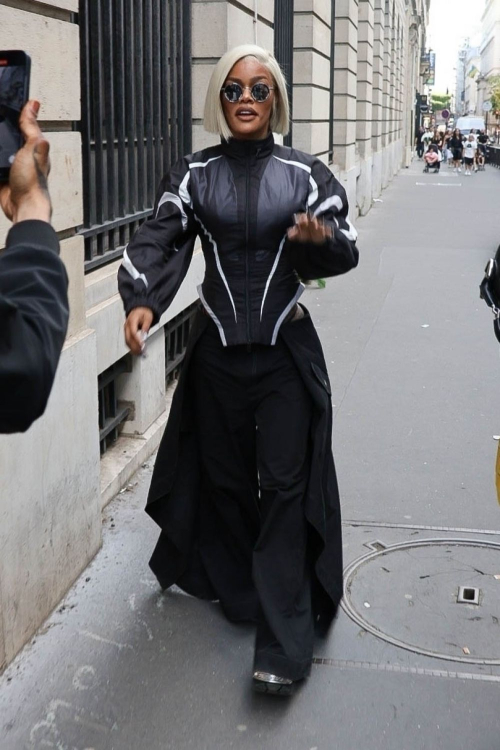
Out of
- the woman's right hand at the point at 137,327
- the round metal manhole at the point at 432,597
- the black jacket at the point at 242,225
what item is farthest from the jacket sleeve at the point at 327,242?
the round metal manhole at the point at 432,597

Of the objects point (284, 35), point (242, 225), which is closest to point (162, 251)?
point (242, 225)

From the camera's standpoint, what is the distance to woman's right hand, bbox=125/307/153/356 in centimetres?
321

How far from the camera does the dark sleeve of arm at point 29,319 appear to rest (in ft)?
5.32

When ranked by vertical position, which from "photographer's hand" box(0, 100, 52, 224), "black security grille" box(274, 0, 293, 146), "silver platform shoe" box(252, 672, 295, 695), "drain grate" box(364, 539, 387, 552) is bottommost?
"drain grate" box(364, 539, 387, 552)

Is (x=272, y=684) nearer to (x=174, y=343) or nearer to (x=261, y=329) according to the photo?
(x=261, y=329)

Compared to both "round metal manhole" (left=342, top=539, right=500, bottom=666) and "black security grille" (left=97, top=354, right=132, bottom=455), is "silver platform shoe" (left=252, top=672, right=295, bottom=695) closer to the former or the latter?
"round metal manhole" (left=342, top=539, right=500, bottom=666)

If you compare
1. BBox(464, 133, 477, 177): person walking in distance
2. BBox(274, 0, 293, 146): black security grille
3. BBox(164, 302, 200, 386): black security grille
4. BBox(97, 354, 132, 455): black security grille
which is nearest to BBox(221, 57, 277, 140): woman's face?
BBox(97, 354, 132, 455): black security grille

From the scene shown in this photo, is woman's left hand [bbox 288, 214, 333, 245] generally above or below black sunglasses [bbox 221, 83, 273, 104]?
below

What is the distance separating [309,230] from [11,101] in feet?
4.66

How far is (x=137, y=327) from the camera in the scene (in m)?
3.33

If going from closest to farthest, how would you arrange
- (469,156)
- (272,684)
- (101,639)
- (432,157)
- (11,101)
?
(11,101), (272,684), (101,639), (432,157), (469,156)

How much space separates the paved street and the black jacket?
119 cm

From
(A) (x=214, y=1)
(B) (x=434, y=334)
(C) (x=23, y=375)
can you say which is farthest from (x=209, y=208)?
(B) (x=434, y=334)

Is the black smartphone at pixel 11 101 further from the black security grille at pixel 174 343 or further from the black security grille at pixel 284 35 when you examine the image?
the black security grille at pixel 284 35
